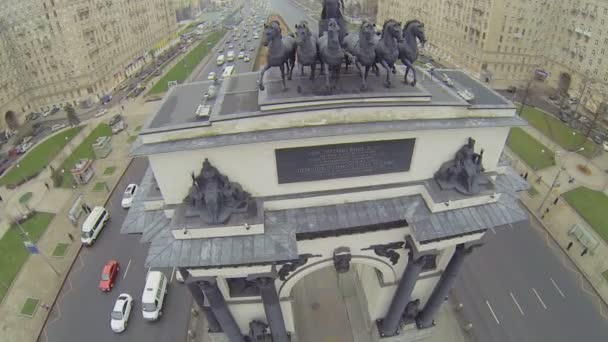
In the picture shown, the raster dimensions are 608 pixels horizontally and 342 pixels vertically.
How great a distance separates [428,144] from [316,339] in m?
21.5

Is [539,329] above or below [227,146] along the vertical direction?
below

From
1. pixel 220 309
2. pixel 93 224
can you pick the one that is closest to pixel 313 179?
pixel 220 309

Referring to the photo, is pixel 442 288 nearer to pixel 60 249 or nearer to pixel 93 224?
pixel 93 224

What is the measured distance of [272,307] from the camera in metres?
24.2

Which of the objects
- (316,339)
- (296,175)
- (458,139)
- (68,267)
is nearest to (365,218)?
(296,175)

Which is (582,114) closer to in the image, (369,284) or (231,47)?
(369,284)

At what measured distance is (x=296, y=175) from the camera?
21.0 meters

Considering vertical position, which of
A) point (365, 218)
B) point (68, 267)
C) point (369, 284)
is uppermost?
point (365, 218)

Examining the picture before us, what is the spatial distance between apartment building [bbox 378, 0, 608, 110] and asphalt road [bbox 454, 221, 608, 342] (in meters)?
49.2

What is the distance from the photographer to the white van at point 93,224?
42.1 meters

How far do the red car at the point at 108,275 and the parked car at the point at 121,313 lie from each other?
3.22 metres

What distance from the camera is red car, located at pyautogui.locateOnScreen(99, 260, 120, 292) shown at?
36.8 metres

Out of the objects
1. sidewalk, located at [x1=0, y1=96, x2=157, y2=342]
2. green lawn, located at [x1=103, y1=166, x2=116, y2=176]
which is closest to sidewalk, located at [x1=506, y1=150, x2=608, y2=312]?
sidewalk, located at [x1=0, y1=96, x2=157, y2=342]

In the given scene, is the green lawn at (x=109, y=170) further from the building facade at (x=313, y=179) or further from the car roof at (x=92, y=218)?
the building facade at (x=313, y=179)
